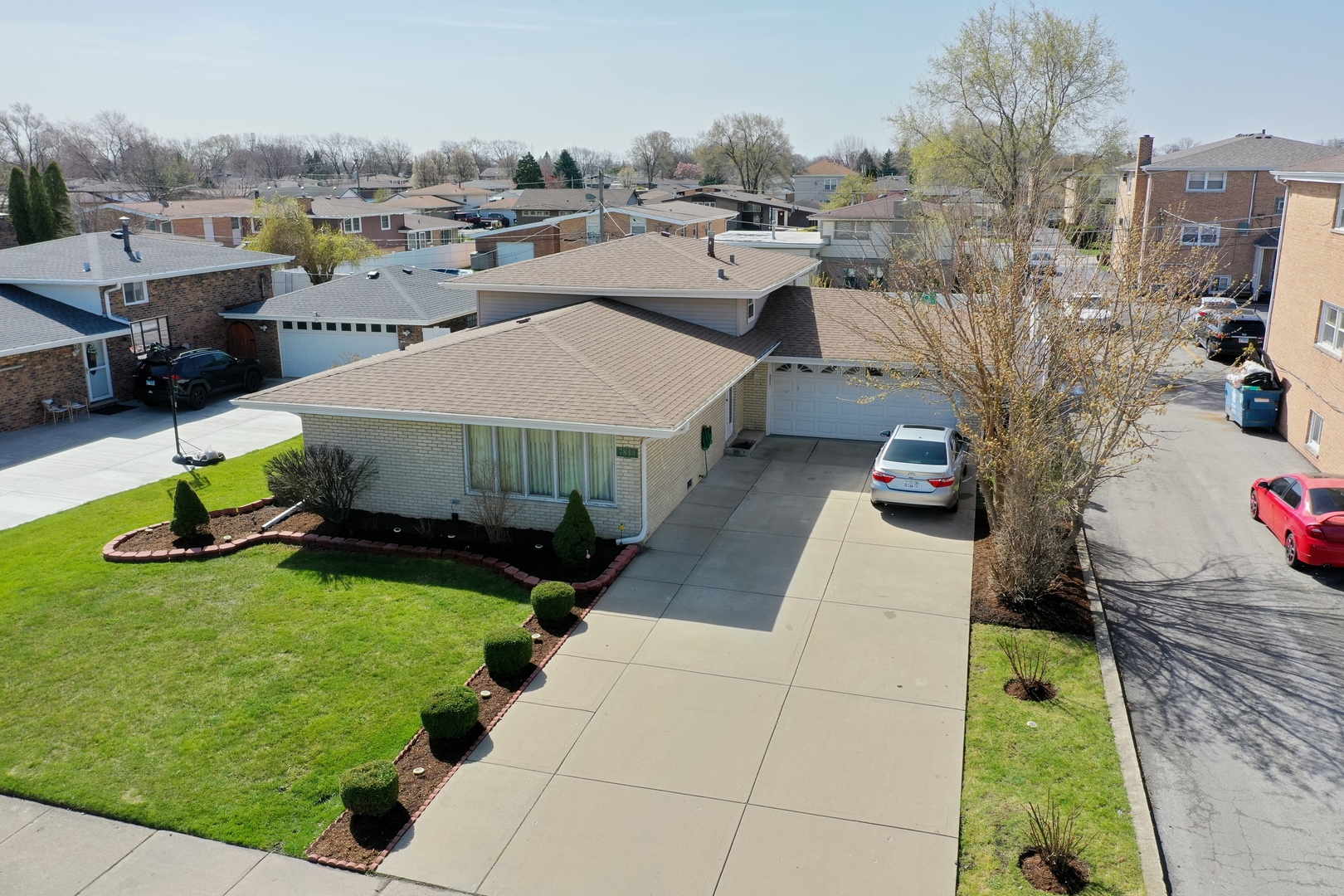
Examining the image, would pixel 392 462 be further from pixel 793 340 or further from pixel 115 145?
pixel 115 145

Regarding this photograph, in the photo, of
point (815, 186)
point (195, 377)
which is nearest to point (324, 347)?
point (195, 377)

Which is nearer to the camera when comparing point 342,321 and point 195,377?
point 195,377

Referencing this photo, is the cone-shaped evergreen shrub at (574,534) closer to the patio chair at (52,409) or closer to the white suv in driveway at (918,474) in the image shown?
the white suv in driveway at (918,474)

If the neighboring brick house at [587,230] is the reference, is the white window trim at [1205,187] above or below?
above

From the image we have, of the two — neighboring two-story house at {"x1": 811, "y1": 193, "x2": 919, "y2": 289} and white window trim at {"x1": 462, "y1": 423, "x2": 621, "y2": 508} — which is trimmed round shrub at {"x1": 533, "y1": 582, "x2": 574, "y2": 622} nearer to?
white window trim at {"x1": 462, "y1": 423, "x2": 621, "y2": 508}

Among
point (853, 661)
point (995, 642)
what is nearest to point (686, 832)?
point (853, 661)

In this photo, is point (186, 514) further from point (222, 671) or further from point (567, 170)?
point (567, 170)

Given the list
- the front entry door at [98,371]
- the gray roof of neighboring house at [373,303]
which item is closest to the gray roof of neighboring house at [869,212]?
the gray roof of neighboring house at [373,303]
